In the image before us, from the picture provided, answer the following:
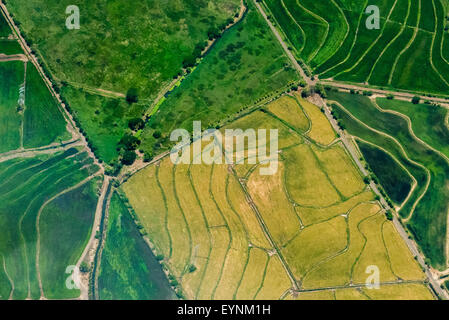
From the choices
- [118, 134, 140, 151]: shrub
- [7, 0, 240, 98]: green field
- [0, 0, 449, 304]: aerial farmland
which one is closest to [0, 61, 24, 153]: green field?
[0, 0, 449, 304]: aerial farmland

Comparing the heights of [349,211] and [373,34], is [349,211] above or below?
below

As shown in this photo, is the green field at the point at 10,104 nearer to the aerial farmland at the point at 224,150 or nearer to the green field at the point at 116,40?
the aerial farmland at the point at 224,150

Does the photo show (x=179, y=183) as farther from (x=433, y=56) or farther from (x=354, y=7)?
(x=433, y=56)

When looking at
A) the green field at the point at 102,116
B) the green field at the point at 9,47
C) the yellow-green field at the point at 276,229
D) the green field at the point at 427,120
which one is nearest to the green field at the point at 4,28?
the green field at the point at 9,47
